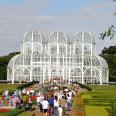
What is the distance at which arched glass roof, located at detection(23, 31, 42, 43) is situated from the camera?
268 ft

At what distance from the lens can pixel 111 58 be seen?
104 metres

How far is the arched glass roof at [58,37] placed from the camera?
264 feet

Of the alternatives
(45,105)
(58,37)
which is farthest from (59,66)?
(45,105)

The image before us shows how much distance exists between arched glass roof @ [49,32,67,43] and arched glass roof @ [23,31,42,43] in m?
2.15

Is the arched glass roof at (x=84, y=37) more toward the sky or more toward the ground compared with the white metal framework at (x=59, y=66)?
more toward the sky

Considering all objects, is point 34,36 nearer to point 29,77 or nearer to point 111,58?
point 29,77

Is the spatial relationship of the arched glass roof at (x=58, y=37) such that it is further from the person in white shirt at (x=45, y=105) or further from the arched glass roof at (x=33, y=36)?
the person in white shirt at (x=45, y=105)

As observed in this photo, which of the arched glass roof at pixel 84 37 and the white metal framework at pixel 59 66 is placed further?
Result: the arched glass roof at pixel 84 37

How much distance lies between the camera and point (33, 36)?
81.8 m

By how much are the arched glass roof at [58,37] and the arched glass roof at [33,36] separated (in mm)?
2146

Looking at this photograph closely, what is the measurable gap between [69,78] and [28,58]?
7.48 m

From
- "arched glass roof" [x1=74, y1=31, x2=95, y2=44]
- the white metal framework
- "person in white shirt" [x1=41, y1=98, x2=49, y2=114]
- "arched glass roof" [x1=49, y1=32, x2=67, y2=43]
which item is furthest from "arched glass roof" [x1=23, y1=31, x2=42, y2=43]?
"person in white shirt" [x1=41, y1=98, x2=49, y2=114]

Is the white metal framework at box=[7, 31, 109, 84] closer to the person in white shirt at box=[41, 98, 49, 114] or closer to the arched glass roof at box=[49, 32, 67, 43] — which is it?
the arched glass roof at box=[49, 32, 67, 43]

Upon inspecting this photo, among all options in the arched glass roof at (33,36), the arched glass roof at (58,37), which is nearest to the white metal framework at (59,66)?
the arched glass roof at (58,37)
